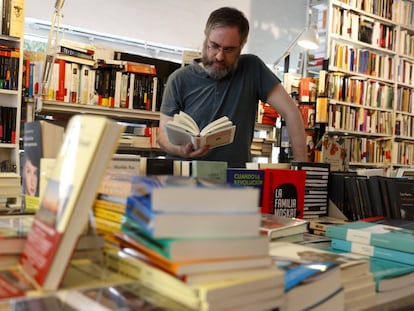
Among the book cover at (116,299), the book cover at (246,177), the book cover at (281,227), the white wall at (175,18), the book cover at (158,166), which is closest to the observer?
the book cover at (116,299)

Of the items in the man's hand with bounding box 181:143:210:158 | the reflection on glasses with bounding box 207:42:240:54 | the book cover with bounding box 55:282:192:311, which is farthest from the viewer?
the reflection on glasses with bounding box 207:42:240:54

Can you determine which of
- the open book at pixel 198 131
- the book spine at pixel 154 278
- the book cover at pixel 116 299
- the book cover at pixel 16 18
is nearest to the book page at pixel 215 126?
the open book at pixel 198 131

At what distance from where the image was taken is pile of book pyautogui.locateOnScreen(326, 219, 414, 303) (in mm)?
1088

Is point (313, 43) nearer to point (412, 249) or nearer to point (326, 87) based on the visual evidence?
point (326, 87)

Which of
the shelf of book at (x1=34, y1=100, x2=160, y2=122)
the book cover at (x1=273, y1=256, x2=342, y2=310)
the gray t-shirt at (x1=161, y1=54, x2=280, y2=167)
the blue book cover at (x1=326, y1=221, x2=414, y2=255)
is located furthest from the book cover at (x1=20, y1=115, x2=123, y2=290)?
the shelf of book at (x1=34, y1=100, x2=160, y2=122)

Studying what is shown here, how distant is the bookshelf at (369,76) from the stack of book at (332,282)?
4518mm

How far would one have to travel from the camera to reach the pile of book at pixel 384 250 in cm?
109

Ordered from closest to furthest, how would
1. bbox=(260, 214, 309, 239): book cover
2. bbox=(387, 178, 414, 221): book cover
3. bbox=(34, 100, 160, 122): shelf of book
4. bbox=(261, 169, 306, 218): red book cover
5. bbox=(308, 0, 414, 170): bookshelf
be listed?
bbox=(260, 214, 309, 239): book cover → bbox=(261, 169, 306, 218): red book cover → bbox=(387, 178, 414, 221): book cover → bbox=(34, 100, 160, 122): shelf of book → bbox=(308, 0, 414, 170): bookshelf

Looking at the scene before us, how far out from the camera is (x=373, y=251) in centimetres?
128

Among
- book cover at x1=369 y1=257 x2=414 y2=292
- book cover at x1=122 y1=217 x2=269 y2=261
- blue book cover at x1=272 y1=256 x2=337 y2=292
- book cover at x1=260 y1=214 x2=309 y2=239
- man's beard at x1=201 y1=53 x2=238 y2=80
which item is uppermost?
man's beard at x1=201 y1=53 x2=238 y2=80

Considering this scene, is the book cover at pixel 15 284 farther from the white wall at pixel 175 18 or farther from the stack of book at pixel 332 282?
the white wall at pixel 175 18

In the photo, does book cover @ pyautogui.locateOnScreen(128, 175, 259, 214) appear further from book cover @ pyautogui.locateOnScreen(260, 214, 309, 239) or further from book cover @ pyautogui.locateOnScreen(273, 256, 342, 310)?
book cover @ pyautogui.locateOnScreen(260, 214, 309, 239)

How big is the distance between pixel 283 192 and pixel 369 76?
Result: 477 cm

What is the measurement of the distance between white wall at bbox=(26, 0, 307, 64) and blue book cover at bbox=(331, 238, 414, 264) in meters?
3.85
